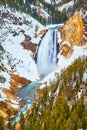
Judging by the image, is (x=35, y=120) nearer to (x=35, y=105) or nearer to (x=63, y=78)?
(x=35, y=105)

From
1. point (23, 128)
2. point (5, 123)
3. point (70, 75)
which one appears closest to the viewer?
point (23, 128)

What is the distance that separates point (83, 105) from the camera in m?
157

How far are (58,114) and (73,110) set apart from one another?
544cm

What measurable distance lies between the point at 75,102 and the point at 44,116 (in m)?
12.7

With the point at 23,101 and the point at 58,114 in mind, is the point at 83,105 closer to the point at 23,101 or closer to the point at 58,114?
the point at 58,114

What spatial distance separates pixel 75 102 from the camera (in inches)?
6314

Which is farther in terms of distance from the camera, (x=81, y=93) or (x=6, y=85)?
(x=6, y=85)

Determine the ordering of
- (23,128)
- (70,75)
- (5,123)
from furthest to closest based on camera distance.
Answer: (70,75) → (5,123) → (23,128)

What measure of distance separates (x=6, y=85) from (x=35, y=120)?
147 feet

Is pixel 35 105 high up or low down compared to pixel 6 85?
down

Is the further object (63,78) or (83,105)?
(63,78)

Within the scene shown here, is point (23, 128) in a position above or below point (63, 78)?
below

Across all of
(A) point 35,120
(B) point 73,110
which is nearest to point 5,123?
(A) point 35,120

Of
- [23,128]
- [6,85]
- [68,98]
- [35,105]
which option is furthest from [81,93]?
[6,85]
